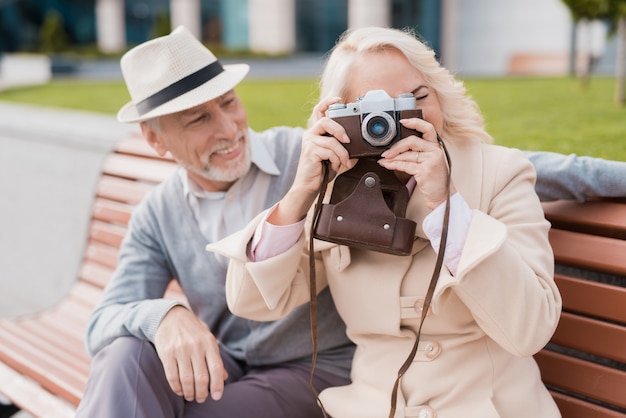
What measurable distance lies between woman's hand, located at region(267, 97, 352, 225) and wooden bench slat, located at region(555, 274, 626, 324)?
86 cm

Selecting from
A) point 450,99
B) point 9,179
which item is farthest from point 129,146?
point 450,99

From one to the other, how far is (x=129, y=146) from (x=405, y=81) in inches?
95.6

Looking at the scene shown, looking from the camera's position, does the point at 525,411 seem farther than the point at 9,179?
No

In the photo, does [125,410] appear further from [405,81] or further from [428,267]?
[405,81]

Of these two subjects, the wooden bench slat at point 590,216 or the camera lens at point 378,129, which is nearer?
the camera lens at point 378,129

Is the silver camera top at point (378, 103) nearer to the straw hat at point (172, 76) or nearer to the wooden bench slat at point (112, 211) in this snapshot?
the straw hat at point (172, 76)

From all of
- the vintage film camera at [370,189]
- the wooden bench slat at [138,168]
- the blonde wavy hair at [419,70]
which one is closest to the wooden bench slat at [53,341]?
the wooden bench slat at [138,168]

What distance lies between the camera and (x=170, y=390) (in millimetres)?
2400

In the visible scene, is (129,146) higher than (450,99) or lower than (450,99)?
lower

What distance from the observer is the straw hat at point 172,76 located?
9.07ft

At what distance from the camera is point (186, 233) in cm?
282

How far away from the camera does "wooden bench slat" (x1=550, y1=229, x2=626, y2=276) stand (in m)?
2.31

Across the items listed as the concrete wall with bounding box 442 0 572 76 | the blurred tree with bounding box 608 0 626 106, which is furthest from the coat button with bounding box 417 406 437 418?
the concrete wall with bounding box 442 0 572 76

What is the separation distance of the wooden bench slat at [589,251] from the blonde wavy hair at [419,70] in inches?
16.4
